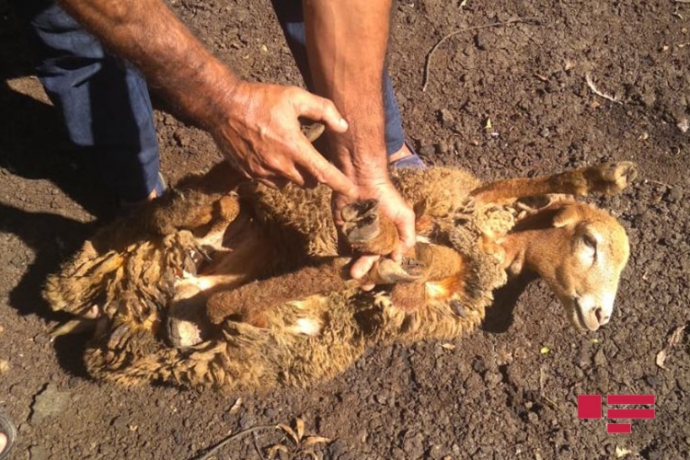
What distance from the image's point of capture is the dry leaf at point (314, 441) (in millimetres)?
2941

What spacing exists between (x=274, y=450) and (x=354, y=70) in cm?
182

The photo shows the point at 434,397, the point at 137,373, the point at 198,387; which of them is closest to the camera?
the point at 137,373

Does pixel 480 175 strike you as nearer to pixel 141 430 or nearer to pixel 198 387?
pixel 198 387

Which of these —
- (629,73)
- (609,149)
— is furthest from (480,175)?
(629,73)

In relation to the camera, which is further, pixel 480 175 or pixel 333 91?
pixel 480 175

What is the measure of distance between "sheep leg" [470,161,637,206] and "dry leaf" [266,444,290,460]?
148 centimetres

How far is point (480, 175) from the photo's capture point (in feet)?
12.2

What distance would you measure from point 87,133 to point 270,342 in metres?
1.35

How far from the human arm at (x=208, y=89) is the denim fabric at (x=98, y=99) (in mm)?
805

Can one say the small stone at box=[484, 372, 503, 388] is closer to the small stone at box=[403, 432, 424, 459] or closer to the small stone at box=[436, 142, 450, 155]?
the small stone at box=[403, 432, 424, 459]

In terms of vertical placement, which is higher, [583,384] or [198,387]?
[198,387]

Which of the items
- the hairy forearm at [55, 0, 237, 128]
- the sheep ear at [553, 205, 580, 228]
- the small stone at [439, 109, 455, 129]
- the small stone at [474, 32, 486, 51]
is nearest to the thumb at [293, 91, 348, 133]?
the hairy forearm at [55, 0, 237, 128]

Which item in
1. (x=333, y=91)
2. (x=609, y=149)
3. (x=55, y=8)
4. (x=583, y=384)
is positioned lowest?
(x=583, y=384)

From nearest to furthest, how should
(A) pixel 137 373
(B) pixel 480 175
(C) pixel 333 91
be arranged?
(C) pixel 333 91, (A) pixel 137 373, (B) pixel 480 175
